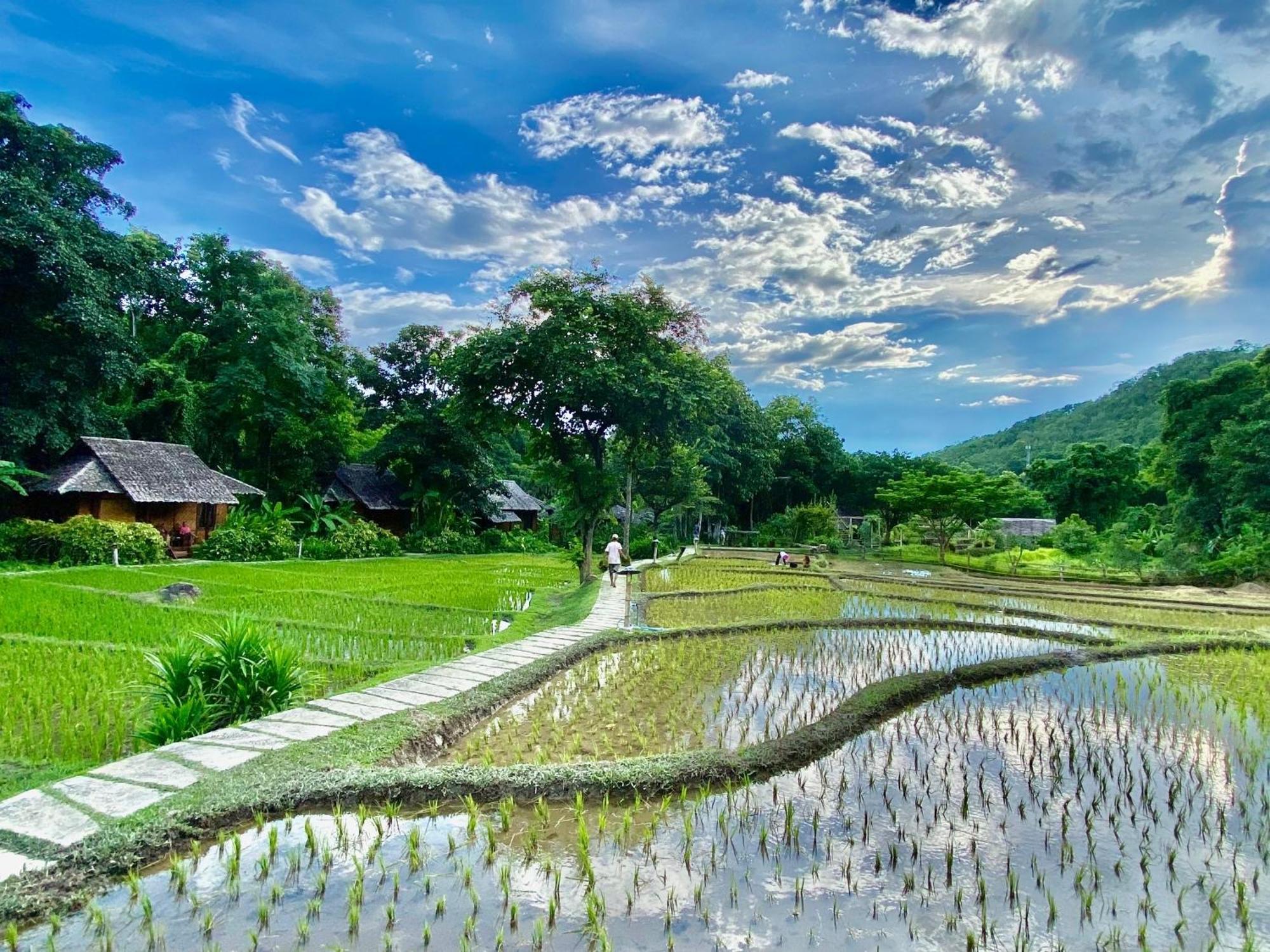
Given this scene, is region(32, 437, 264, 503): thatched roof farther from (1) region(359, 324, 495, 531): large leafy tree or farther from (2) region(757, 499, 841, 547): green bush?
(2) region(757, 499, 841, 547): green bush

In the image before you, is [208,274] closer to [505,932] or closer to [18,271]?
[18,271]

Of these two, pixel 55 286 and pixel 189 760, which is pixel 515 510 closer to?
pixel 55 286

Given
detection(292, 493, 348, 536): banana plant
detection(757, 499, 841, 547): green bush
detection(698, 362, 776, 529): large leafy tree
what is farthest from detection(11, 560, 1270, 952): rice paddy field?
detection(698, 362, 776, 529): large leafy tree

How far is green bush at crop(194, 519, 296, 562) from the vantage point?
66.5 ft

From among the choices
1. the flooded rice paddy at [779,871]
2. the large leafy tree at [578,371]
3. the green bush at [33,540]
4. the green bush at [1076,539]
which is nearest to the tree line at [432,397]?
the large leafy tree at [578,371]

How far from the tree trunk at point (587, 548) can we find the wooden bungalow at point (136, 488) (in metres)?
13.0

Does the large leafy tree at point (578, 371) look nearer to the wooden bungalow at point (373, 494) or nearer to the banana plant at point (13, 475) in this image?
the banana plant at point (13, 475)

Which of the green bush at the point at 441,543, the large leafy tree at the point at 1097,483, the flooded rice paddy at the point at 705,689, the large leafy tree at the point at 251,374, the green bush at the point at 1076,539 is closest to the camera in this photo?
the flooded rice paddy at the point at 705,689

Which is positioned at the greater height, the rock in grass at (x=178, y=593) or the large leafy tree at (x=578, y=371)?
the large leafy tree at (x=578, y=371)

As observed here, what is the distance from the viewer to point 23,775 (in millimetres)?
3967

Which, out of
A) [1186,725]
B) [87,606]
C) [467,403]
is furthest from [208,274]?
[1186,725]

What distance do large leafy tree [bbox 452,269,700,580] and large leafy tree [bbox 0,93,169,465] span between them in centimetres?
1158

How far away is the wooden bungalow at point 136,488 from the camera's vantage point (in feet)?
62.4

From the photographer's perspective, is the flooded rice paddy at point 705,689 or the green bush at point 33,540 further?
the green bush at point 33,540
